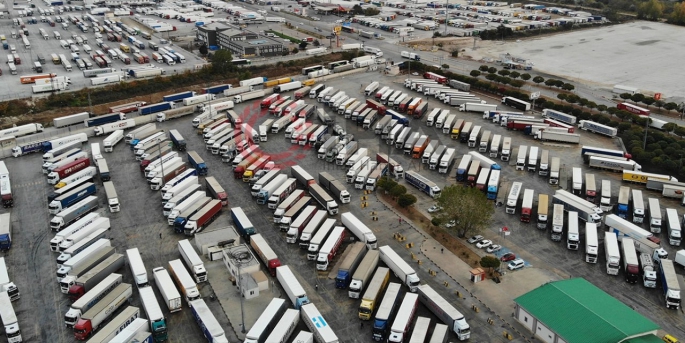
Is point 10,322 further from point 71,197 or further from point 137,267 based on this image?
point 71,197

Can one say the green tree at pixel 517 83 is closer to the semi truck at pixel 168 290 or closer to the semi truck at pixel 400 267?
the semi truck at pixel 400 267

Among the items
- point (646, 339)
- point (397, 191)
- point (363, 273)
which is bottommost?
point (363, 273)

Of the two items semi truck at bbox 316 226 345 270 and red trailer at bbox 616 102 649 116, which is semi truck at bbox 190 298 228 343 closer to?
semi truck at bbox 316 226 345 270

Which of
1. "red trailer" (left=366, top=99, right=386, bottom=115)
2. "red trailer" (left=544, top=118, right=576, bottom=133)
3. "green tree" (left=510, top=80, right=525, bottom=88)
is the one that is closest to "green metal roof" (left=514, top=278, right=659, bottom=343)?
"red trailer" (left=544, top=118, right=576, bottom=133)

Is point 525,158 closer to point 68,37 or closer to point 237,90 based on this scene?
point 237,90

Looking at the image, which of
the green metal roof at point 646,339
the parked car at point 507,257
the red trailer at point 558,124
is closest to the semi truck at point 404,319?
the parked car at point 507,257

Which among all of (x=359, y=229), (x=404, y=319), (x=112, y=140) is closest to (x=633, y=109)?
(x=359, y=229)

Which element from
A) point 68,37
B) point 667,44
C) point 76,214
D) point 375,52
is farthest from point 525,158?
point 68,37
